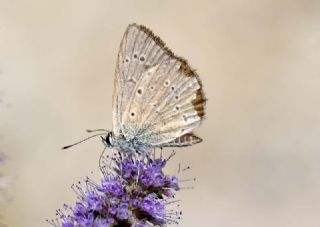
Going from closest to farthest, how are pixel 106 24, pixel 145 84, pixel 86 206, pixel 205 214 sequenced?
pixel 86 206
pixel 145 84
pixel 205 214
pixel 106 24

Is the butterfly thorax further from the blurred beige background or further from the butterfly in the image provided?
the blurred beige background

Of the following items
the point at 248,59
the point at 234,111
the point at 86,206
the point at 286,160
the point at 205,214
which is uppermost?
the point at 248,59

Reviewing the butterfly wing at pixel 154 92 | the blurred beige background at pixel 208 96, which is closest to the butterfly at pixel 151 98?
the butterfly wing at pixel 154 92

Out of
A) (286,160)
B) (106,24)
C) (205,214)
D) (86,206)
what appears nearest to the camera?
(86,206)

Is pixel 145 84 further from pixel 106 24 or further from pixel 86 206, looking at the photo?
pixel 106 24

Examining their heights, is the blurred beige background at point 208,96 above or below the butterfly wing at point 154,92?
above

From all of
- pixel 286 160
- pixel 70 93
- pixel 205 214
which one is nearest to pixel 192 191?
pixel 205 214

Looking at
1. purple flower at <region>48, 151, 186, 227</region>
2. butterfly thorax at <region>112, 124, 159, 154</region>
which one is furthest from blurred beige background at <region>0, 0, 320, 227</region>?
purple flower at <region>48, 151, 186, 227</region>

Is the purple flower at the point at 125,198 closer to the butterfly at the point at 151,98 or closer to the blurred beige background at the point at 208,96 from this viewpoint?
the butterfly at the point at 151,98
